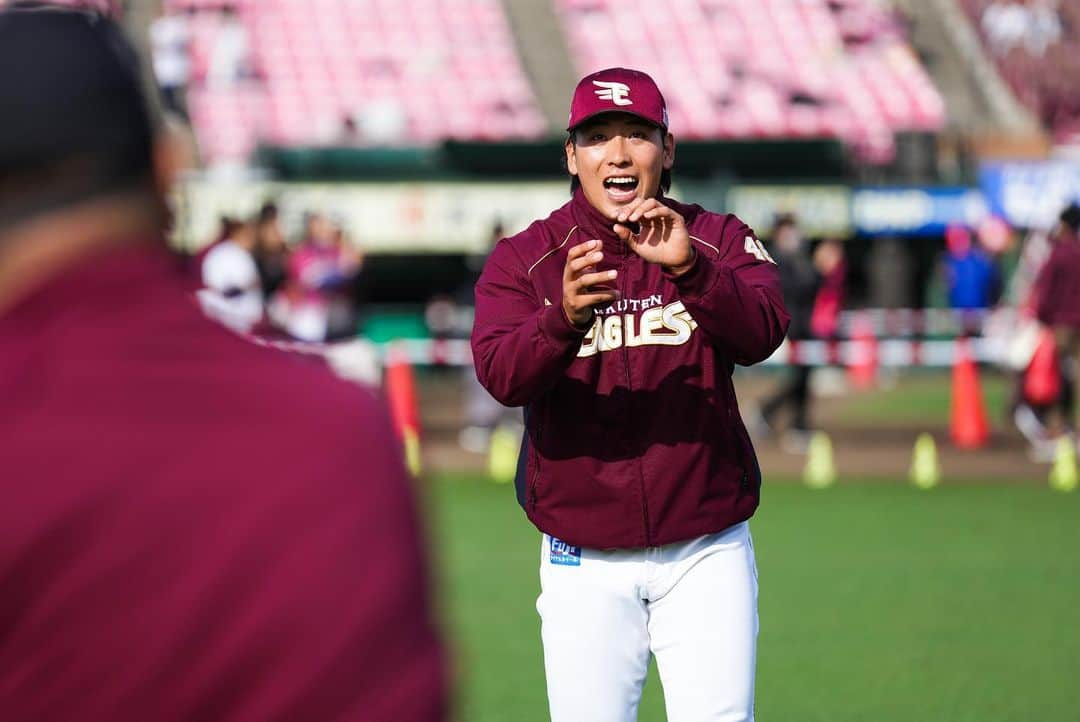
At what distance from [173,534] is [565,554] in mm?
2833

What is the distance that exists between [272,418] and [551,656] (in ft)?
9.09

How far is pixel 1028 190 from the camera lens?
2775cm

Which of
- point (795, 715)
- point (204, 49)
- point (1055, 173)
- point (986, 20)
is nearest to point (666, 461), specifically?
point (795, 715)

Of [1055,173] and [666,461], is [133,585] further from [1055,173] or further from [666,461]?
[1055,173]

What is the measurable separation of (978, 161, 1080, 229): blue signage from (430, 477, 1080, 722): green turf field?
13.4 m

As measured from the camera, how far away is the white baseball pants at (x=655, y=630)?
4.48 meters

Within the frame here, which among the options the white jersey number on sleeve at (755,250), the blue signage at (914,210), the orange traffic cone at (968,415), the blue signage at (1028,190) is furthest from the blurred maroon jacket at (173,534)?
the blue signage at (1028,190)

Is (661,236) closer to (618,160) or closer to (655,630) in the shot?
(618,160)

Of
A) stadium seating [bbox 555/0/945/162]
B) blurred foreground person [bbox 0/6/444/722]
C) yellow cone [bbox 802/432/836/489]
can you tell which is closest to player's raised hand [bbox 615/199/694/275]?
blurred foreground person [bbox 0/6/444/722]

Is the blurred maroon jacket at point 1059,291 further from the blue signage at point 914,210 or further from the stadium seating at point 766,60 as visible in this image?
the stadium seating at point 766,60

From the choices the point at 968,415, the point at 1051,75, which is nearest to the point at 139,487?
the point at 968,415

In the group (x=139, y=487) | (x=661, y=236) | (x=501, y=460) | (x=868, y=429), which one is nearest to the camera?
(x=139, y=487)

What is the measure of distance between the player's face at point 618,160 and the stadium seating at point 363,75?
25765mm

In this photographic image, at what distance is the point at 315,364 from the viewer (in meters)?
2.02
